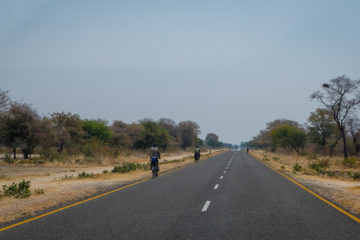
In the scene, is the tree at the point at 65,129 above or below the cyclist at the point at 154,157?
above

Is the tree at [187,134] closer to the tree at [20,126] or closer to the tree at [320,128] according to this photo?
the tree at [320,128]

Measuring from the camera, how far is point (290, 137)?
237 feet

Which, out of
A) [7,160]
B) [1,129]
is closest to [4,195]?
[7,160]

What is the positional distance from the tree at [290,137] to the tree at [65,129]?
45.0 m

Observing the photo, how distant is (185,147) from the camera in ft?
445

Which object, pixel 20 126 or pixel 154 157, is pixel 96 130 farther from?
pixel 154 157

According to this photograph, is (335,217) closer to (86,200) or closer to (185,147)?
(86,200)

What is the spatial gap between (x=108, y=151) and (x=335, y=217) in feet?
127

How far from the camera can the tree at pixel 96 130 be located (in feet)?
193

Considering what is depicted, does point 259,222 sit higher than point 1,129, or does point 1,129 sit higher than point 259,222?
point 1,129

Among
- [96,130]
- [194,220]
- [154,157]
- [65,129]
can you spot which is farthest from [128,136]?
[194,220]

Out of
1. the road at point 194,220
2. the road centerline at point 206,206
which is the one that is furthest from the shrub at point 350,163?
the road centerline at point 206,206

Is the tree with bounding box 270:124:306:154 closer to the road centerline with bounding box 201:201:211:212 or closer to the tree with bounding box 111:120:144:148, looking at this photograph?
the tree with bounding box 111:120:144:148

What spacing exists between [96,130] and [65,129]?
1567cm
